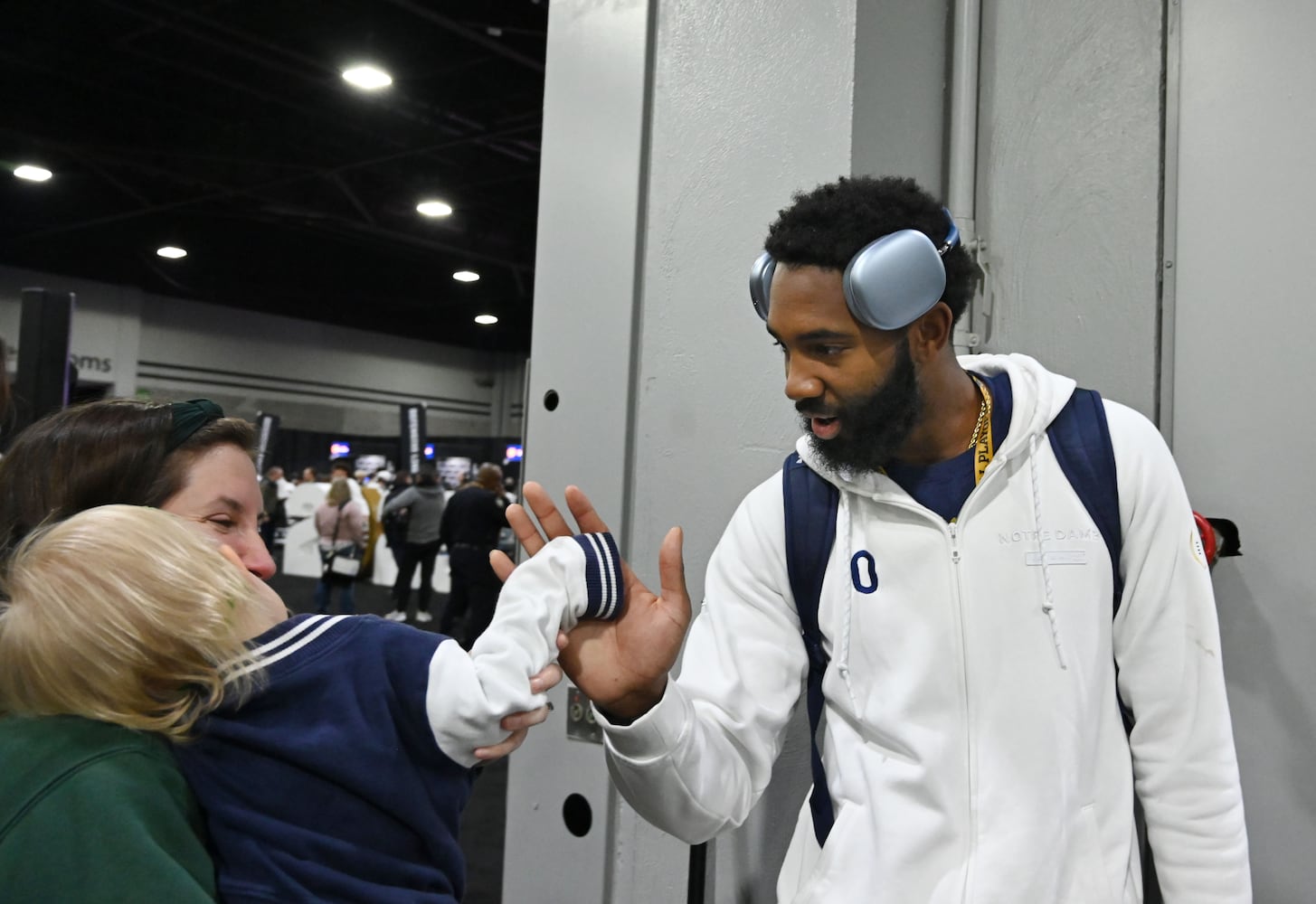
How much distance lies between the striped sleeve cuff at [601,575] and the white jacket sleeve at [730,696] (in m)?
0.15

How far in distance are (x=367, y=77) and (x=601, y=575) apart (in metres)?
6.60

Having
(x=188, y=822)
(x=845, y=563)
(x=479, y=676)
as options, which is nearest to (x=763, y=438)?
(x=845, y=563)

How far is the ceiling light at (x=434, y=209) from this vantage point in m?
10.3

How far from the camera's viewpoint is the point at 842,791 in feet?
4.41

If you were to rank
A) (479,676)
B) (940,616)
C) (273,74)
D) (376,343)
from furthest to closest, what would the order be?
(376,343)
(273,74)
(940,616)
(479,676)

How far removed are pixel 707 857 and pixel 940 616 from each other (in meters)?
0.73

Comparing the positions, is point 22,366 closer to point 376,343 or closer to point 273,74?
point 273,74

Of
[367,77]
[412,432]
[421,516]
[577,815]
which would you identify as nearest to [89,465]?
[577,815]

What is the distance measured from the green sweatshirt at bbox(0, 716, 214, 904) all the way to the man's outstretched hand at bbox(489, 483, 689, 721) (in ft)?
1.59

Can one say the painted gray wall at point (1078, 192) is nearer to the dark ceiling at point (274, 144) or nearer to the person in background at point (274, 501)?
the dark ceiling at point (274, 144)

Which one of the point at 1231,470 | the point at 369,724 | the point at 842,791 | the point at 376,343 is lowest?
the point at 842,791

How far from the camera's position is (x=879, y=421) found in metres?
1.35

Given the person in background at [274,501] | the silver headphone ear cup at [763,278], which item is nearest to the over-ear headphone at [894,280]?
the silver headphone ear cup at [763,278]

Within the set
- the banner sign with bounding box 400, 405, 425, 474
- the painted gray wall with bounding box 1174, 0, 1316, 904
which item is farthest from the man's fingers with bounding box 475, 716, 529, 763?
the banner sign with bounding box 400, 405, 425, 474
